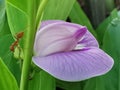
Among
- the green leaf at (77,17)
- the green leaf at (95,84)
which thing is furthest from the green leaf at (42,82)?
the green leaf at (77,17)

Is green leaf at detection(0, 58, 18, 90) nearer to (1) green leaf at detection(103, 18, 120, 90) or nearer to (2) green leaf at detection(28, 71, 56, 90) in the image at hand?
(2) green leaf at detection(28, 71, 56, 90)

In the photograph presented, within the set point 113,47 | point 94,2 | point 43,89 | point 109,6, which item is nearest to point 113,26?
point 113,47

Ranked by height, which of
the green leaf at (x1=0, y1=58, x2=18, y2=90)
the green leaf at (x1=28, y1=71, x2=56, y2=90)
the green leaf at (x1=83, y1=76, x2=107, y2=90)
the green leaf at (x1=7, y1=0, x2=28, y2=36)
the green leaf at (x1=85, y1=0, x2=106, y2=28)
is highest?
the green leaf at (x1=7, y1=0, x2=28, y2=36)

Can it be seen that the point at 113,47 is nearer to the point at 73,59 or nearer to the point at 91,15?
the point at 73,59

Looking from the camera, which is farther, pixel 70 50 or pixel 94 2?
pixel 94 2

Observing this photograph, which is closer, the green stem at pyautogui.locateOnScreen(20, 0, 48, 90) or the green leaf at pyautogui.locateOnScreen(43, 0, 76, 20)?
the green stem at pyautogui.locateOnScreen(20, 0, 48, 90)

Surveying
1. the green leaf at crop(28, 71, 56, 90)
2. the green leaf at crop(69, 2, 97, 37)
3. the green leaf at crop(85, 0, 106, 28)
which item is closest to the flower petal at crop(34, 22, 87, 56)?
the green leaf at crop(28, 71, 56, 90)

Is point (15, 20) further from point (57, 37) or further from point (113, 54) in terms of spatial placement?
point (113, 54)

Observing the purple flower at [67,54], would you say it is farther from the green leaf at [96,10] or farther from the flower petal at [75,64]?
the green leaf at [96,10]
